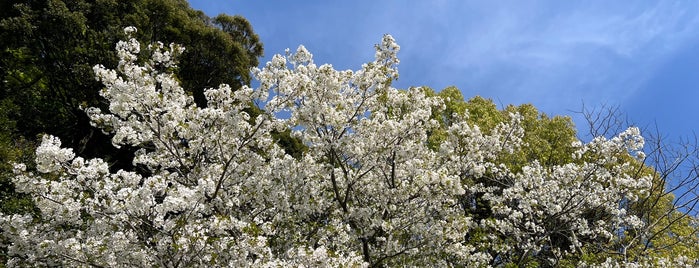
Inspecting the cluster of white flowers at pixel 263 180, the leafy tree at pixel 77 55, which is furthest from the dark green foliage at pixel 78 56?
the cluster of white flowers at pixel 263 180

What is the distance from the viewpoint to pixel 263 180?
8859mm

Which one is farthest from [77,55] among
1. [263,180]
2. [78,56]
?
[263,180]

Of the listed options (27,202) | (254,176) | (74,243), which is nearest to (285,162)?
(254,176)

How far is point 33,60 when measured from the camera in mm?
20391

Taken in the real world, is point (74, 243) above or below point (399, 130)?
below

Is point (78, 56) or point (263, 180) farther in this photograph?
point (78, 56)

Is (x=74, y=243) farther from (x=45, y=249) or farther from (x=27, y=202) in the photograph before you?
(x=27, y=202)

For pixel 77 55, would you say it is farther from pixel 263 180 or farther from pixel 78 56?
pixel 263 180

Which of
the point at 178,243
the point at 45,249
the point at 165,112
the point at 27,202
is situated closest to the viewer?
the point at 178,243

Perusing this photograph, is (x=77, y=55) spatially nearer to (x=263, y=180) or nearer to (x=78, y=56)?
(x=78, y=56)

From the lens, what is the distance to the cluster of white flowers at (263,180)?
21.4 ft

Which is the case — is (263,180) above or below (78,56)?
below

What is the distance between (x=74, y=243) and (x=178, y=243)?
1426 mm

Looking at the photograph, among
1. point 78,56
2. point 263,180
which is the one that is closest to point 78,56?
point 78,56
